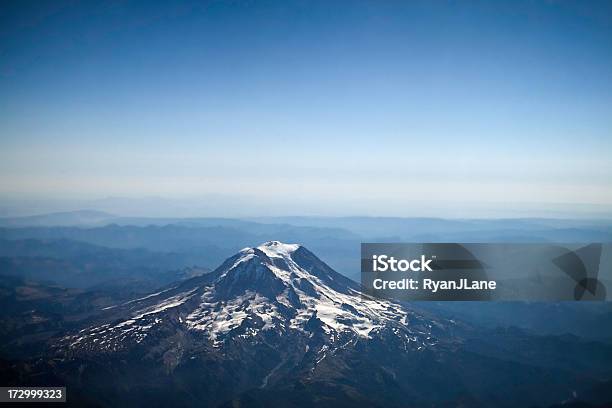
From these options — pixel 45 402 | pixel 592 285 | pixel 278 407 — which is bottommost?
pixel 278 407

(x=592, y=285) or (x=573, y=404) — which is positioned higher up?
(x=592, y=285)

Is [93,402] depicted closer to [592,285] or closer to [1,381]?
[1,381]

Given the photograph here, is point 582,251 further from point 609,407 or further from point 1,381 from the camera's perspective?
point 1,381

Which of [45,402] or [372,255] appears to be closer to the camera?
[372,255]

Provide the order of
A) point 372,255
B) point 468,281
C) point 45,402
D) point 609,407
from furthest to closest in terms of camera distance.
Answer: point 609,407 < point 45,402 < point 468,281 < point 372,255

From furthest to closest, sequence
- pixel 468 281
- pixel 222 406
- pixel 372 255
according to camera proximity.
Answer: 1. pixel 222 406
2. pixel 468 281
3. pixel 372 255

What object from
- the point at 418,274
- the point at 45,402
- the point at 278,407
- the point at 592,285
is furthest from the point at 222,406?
the point at 592,285

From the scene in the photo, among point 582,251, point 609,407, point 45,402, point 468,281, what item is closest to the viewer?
point 468,281

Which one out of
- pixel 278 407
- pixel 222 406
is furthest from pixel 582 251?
pixel 222 406

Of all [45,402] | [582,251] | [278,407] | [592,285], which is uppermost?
[582,251]
